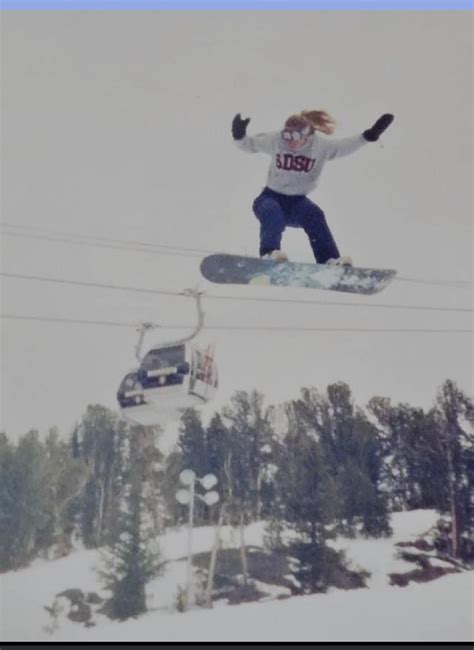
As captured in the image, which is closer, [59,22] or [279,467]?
[279,467]

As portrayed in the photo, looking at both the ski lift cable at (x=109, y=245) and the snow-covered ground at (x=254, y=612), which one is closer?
the snow-covered ground at (x=254, y=612)

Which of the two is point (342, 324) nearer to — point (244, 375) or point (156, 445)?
point (244, 375)

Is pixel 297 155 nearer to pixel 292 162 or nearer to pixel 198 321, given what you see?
pixel 292 162

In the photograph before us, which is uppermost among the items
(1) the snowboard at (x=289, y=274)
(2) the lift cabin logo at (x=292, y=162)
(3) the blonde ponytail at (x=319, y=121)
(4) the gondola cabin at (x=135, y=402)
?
(3) the blonde ponytail at (x=319, y=121)

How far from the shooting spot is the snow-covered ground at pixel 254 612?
10.5 ft

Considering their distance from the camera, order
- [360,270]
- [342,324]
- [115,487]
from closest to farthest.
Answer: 1. [360,270]
2. [115,487]
3. [342,324]

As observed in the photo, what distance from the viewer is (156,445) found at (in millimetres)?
3555

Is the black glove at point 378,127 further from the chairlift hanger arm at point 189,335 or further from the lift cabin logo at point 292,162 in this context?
the chairlift hanger arm at point 189,335

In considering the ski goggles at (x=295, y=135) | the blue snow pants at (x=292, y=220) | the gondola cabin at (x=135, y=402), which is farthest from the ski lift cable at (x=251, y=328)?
the ski goggles at (x=295, y=135)

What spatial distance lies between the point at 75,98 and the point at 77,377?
64.7 inches

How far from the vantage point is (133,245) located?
12.3ft

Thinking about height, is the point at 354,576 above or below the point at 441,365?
below

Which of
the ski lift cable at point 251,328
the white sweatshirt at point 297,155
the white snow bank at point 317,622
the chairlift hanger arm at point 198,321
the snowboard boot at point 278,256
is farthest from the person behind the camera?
the ski lift cable at point 251,328

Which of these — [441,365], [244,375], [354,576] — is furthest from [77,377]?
[441,365]
